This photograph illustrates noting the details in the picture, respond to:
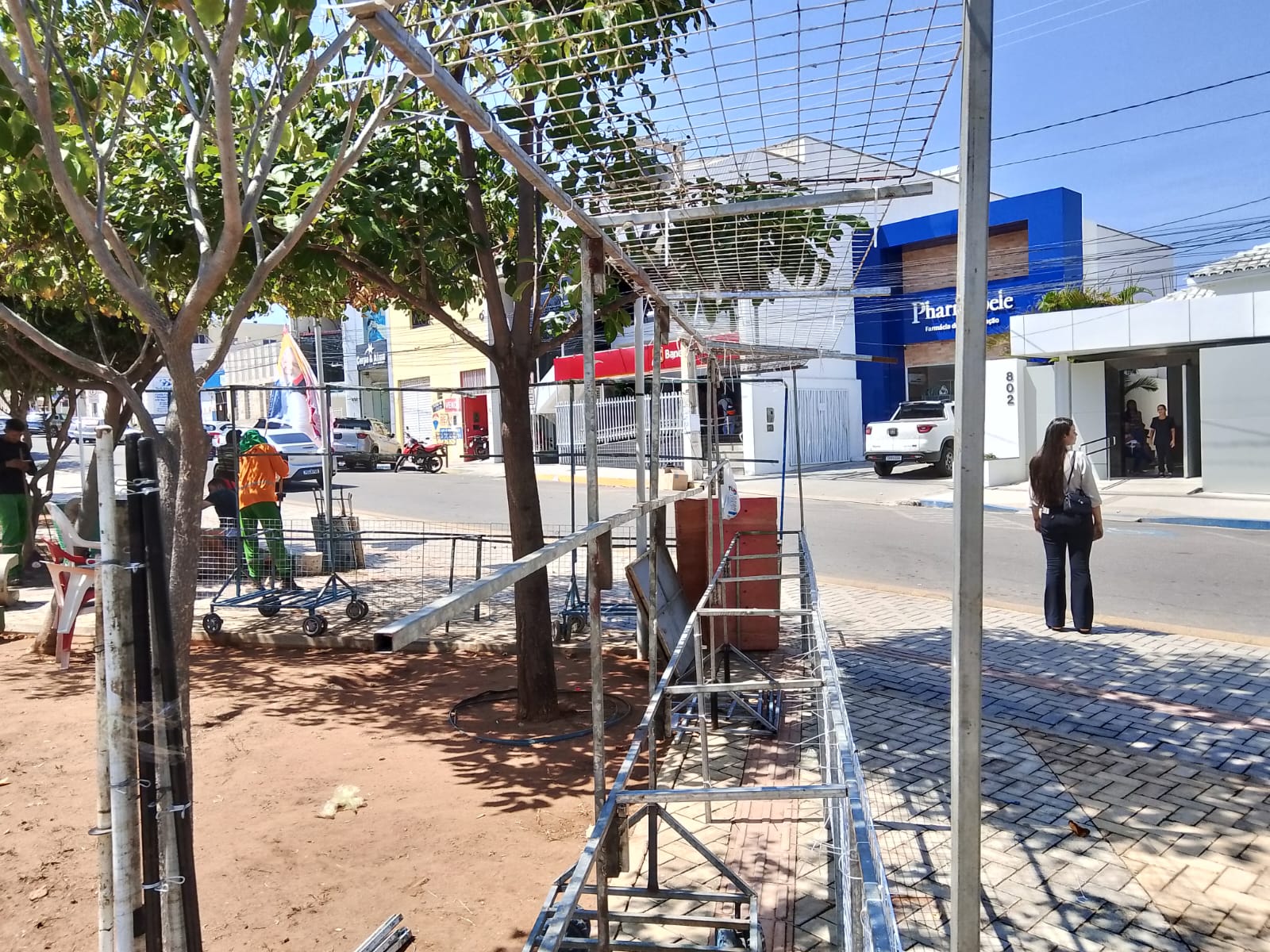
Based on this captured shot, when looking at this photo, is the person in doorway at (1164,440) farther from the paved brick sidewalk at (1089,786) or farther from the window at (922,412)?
the paved brick sidewalk at (1089,786)

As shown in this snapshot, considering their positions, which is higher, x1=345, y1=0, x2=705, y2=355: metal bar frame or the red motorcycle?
x1=345, y1=0, x2=705, y2=355: metal bar frame

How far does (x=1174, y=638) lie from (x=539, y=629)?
197 inches

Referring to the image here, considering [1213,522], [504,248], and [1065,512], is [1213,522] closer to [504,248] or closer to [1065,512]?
[1065,512]

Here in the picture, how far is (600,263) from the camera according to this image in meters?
3.71

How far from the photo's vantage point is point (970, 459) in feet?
7.09

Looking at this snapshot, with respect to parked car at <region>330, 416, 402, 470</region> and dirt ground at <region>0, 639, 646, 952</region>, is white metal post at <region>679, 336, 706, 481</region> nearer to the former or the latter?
dirt ground at <region>0, 639, 646, 952</region>

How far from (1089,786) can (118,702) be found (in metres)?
4.24

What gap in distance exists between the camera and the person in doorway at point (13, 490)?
37.1ft

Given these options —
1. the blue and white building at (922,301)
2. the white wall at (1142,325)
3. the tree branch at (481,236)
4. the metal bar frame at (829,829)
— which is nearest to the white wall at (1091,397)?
the white wall at (1142,325)

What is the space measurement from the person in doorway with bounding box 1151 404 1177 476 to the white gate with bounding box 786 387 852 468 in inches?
341

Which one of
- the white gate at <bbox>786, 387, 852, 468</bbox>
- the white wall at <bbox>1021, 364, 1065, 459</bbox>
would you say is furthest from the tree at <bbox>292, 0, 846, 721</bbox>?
the white gate at <bbox>786, 387, 852, 468</bbox>

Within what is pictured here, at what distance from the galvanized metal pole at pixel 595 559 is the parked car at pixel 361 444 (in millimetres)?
24447

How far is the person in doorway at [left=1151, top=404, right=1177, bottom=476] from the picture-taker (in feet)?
66.3

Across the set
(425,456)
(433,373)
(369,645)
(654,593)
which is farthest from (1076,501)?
(433,373)
